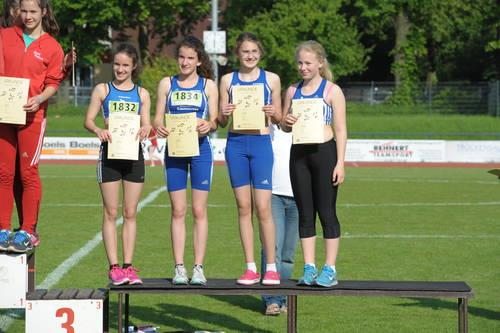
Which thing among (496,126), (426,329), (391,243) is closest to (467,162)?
(496,126)

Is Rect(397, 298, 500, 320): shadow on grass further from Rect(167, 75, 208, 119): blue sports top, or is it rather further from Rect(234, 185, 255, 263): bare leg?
Rect(167, 75, 208, 119): blue sports top

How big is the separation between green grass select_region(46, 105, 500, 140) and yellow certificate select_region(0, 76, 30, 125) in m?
33.3

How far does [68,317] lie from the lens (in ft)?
25.2

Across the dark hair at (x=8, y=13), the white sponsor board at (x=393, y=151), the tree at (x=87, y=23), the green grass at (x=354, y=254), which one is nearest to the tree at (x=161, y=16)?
the tree at (x=87, y=23)

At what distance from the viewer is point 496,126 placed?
4225cm

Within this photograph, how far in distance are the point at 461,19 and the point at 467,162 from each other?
2409cm

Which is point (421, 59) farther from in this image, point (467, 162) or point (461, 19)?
point (467, 162)

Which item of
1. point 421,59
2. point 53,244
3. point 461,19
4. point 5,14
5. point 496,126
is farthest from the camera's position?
point 421,59

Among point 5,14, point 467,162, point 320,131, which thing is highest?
point 5,14

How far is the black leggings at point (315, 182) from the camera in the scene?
8055 mm

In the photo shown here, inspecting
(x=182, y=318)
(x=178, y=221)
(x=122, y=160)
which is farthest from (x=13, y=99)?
(x=182, y=318)

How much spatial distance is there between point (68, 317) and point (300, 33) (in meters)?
42.1

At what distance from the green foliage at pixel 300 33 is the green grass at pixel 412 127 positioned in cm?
514

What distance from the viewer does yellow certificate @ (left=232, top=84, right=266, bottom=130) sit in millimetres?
8094
